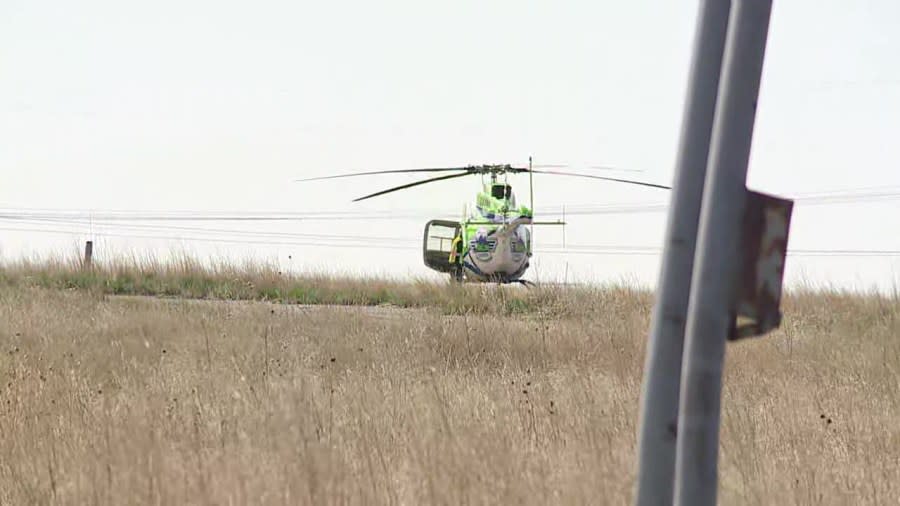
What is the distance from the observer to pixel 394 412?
4.78 metres

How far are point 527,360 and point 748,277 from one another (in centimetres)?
608

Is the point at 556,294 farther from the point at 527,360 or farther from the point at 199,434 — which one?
the point at 199,434

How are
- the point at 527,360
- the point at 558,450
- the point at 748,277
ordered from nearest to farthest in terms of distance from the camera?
the point at 748,277 < the point at 558,450 < the point at 527,360

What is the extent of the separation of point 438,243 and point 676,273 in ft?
56.5

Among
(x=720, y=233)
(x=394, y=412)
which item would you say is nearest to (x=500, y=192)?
(x=394, y=412)

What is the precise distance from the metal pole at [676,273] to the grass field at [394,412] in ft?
5.03

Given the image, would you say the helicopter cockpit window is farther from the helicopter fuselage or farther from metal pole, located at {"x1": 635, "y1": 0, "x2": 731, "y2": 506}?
metal pole, located at {"x1": 635, "y1": 0, "x2": 731, "y2": 506}

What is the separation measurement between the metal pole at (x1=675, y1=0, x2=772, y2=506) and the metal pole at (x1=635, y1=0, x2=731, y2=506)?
8 centimetres

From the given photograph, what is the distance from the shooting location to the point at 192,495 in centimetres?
348

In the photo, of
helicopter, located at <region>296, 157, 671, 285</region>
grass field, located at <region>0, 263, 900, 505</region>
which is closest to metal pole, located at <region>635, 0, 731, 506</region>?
grass field, located at <region>0, 263, 900, 505</region>

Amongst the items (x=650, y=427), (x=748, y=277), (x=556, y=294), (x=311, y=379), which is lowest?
(x=556, y=294)

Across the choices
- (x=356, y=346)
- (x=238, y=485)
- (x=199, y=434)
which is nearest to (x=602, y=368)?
(x=356, y=346)

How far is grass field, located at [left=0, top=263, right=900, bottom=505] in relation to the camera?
11.8ft

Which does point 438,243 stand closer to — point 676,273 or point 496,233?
point 496,233
